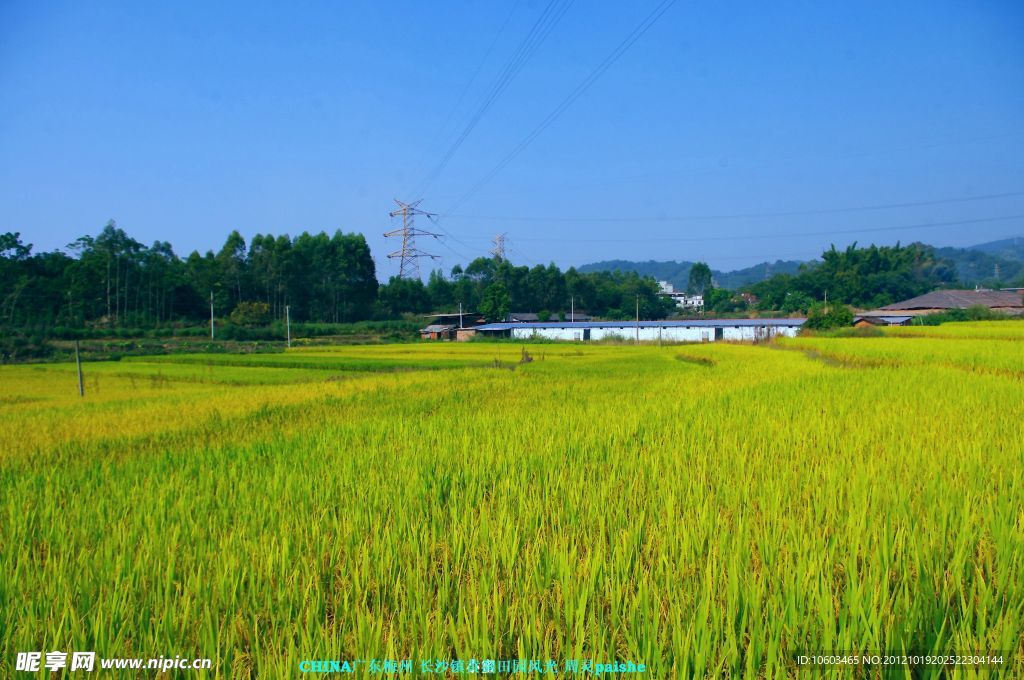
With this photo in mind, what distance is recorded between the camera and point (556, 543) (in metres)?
2.27

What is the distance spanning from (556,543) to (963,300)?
2014 inches

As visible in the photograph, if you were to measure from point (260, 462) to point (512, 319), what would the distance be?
192ft

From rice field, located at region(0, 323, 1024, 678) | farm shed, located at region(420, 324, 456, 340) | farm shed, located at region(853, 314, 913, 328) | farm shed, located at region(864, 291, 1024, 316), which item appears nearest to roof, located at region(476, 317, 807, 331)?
farm shed, located at region(420, 324, 456, 340)

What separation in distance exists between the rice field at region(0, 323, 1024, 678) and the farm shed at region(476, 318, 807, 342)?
1410 inches

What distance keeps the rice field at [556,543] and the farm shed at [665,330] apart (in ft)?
118

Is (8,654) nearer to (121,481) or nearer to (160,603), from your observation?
(160,603)

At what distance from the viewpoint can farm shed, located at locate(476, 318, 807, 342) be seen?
139 ft

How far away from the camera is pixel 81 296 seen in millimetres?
42750

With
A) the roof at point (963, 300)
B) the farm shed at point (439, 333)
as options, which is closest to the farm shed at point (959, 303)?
the roof at point (963, 300)

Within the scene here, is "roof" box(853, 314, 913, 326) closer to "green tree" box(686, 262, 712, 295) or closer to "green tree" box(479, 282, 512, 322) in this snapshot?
"green tree" box(479, 282, 512, 322)

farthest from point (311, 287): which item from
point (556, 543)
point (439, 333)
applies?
point (556, 543)

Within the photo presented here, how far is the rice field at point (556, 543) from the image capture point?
63.5 inches

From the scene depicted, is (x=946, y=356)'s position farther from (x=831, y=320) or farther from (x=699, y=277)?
(x=699, y=277)

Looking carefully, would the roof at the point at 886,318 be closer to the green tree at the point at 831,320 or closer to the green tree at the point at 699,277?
the green tree at the point at 831,320
